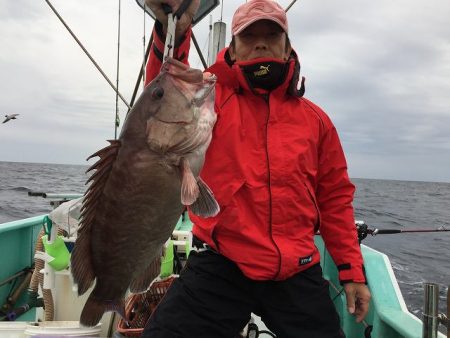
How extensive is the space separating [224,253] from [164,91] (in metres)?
0.95

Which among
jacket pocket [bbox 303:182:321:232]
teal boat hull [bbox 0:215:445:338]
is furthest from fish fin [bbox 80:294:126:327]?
teal boat hull [bbox 0:215:445:338]

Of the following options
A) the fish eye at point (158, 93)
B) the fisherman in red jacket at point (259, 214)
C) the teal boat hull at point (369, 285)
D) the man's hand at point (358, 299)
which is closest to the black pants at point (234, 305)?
the fisherman in red jacket at point (259, 214)

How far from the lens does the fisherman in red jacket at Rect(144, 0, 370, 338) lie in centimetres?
221

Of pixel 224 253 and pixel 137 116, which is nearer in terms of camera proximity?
pixel 137 116

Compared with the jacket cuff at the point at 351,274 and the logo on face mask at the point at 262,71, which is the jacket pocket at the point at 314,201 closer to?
the jacket cuff at the point at 351,274

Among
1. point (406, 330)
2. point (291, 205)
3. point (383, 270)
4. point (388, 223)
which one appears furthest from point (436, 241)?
point (291, 205)

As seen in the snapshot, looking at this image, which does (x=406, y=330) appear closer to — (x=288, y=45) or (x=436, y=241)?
(x=288, y=45)

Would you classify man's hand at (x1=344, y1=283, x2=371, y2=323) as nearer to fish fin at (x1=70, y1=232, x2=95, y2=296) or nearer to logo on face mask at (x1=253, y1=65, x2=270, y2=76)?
logo on face mask at (x1=253, y1=65, x2=270, y2=76)

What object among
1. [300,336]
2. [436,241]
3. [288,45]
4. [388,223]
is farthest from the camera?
[388,223]

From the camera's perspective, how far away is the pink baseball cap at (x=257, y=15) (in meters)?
2.37

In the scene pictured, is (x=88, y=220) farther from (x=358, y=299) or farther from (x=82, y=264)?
(x=358, y=299)

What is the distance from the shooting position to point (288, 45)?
261 centimetres

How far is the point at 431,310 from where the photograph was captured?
7.27 feet

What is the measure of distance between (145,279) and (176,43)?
1191 mm
